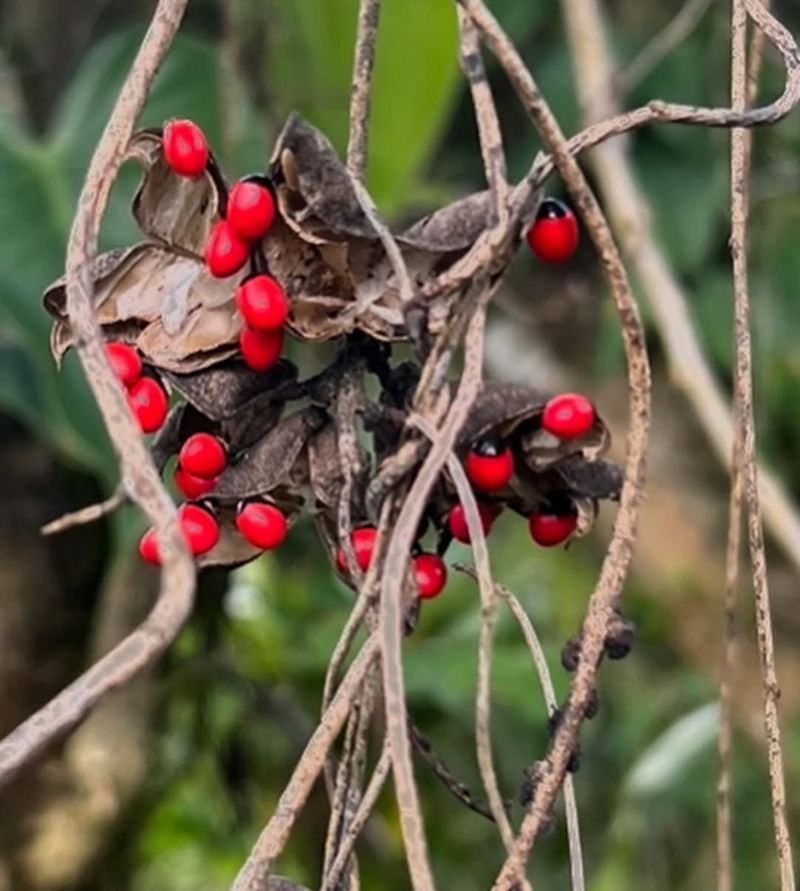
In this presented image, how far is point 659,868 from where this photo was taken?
1306 mm

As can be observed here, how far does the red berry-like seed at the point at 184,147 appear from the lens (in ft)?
0.94

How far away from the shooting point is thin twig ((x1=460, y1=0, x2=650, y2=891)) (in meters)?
0.23

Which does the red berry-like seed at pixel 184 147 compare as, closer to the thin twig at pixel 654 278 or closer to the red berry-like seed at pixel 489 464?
the red berry-like seed at pixel 489 464

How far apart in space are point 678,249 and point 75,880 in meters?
0.64

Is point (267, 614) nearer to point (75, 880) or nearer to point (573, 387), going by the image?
point (573, 387)

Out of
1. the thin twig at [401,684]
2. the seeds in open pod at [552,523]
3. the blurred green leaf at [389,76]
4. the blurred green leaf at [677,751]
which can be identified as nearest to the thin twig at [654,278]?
the blurred green leaf at [389,76]

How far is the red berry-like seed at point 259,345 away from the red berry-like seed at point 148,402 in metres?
0.02

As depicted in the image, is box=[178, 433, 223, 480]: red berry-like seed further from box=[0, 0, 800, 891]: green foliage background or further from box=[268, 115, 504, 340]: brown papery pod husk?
box=[0, 0, 800, 891]: green foliage background

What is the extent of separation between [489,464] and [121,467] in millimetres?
96

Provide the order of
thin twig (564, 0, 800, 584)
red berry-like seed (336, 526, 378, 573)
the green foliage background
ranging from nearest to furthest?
red berry-like seed (336, 526, 378, 573) < thin twig (564, 0, 800, 584) < the green foliage background

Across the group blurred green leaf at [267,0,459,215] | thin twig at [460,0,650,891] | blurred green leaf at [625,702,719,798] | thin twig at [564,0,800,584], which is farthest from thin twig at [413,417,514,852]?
blurred green leaf at [625,702,719,798]

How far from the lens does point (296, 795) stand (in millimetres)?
236

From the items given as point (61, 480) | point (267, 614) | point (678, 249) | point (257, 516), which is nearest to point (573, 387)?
point (678, 249)

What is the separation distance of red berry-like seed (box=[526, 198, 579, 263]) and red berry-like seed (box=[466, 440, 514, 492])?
0.04 meters
